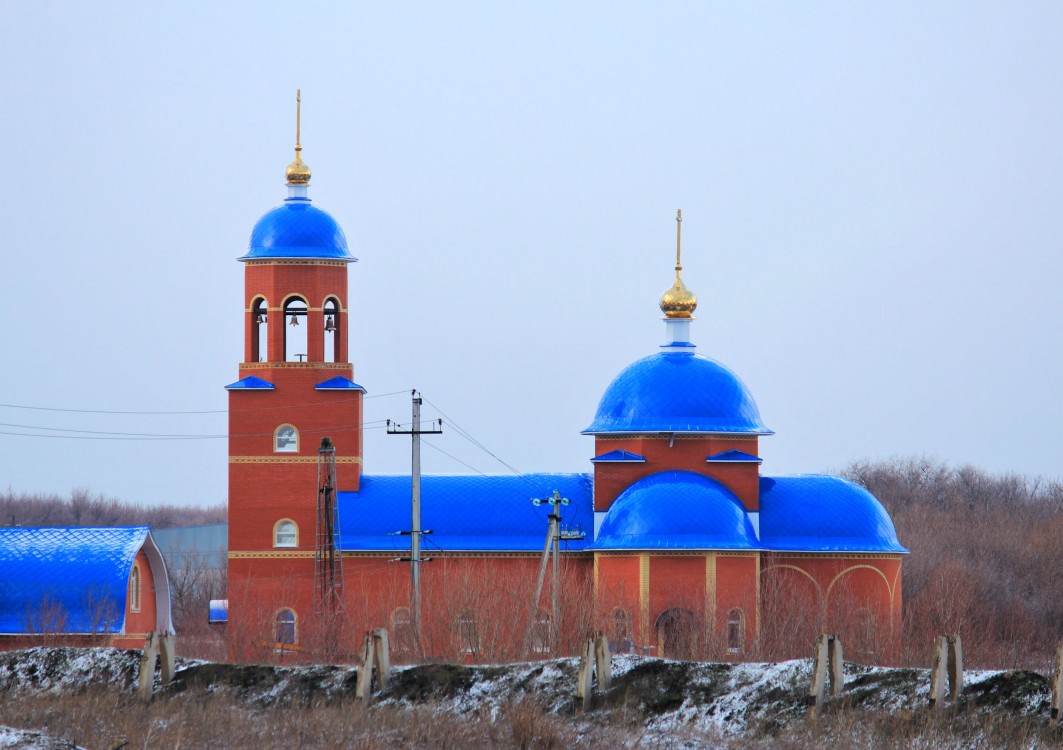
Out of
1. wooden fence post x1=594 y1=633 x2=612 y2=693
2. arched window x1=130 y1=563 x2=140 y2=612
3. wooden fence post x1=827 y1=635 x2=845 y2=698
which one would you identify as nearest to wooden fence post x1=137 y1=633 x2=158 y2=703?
wooden fence post x1=594 y1=633 x2=612 y2=693

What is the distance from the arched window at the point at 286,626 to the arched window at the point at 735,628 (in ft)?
25.2

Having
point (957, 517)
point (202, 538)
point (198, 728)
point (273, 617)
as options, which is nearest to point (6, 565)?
point (273, 617)

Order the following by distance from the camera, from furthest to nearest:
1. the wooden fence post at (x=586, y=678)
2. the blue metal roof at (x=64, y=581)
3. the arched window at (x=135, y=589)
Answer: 1. the arched window at (x=135, y=589)
2. the blue metal roof at (x=64, y=581)
3. the wooden fence post at (x=586, y=678)

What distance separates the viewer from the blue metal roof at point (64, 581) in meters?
31.9

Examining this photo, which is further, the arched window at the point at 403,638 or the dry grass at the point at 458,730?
the arched window at the point at 403,638

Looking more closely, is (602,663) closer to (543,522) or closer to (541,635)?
(541,635)

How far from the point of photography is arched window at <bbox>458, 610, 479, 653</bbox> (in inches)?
1067

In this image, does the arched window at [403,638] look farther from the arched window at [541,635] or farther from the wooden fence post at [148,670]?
Result: the wooden fence post at [148,670]

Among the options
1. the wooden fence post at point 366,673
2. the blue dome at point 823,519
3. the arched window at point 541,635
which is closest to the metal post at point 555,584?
the arched window at point 541,635

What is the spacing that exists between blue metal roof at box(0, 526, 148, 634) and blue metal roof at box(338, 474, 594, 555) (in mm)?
3961

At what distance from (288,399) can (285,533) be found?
244cm

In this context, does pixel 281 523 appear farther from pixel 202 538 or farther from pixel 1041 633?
pixel 202 538

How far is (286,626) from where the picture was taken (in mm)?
33938

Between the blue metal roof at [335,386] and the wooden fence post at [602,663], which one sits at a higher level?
the blue metal roof at [335,386]
